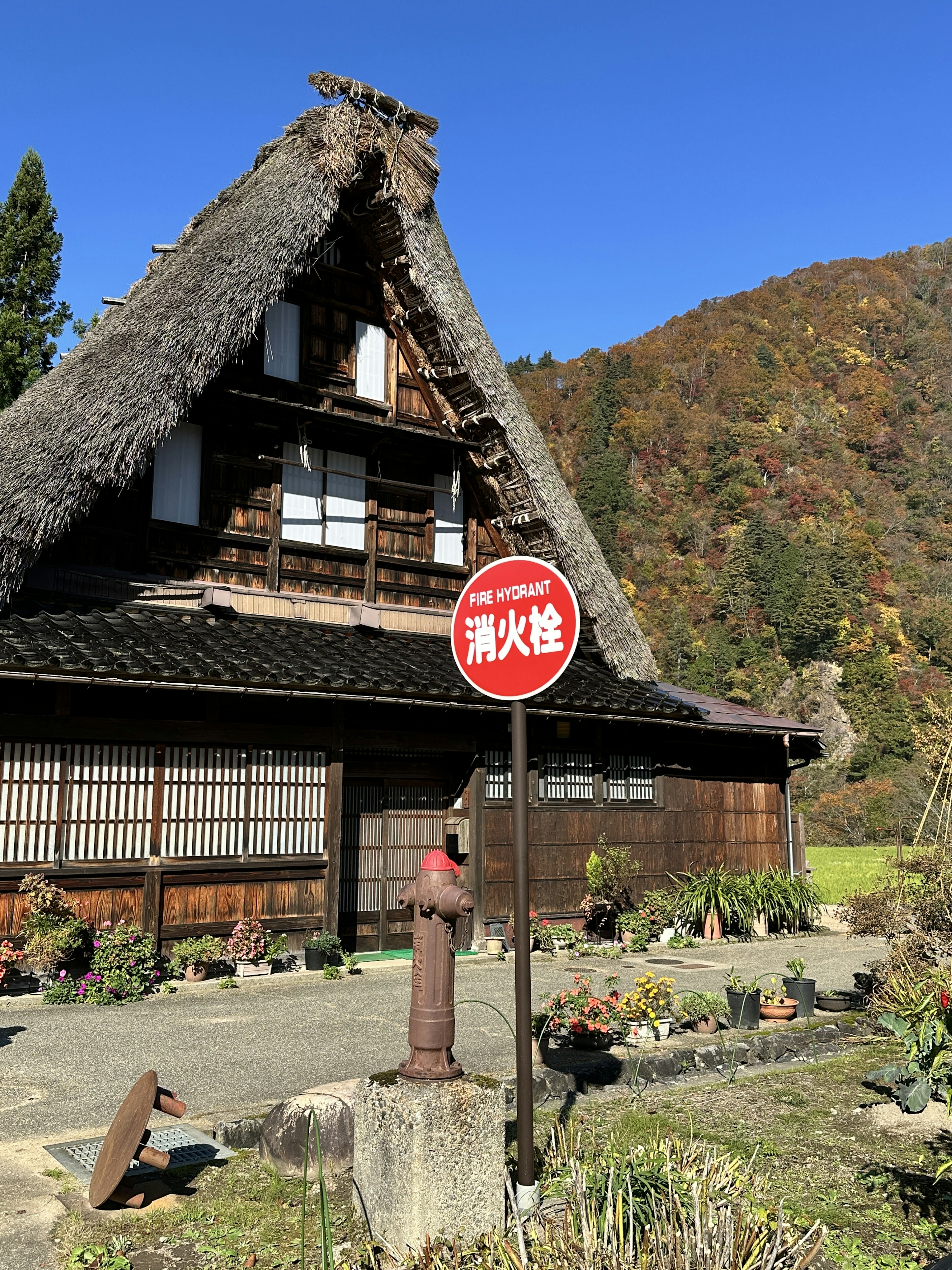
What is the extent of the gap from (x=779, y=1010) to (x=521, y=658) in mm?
5970

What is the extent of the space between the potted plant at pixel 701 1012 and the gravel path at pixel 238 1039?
1.43 meters

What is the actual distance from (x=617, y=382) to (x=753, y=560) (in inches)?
1008

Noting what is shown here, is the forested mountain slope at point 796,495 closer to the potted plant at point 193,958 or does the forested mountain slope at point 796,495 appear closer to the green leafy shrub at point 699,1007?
the green leafy shrub at point 699,1007

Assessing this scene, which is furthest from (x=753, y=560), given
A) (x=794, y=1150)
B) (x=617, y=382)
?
(x=794, y=1150)

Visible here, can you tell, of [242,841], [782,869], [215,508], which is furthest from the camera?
[782,869]

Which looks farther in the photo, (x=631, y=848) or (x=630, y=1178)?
(x=631, y=848)

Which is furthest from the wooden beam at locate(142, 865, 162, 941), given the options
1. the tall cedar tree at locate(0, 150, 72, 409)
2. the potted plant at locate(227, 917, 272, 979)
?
the tall cedar tree at locate(0, 150, 72, 409)

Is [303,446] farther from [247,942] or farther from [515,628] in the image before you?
[515,628]

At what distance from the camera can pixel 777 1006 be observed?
28.1ft

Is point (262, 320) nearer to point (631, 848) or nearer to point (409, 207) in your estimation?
point (409, 207)

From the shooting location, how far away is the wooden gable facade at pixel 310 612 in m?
10.3

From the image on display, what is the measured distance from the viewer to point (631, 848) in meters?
14.8

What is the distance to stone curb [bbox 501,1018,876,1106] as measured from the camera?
6.18 meters

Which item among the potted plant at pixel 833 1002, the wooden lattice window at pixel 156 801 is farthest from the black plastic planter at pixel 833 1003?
the wooden lattice window at pixel 156 801
